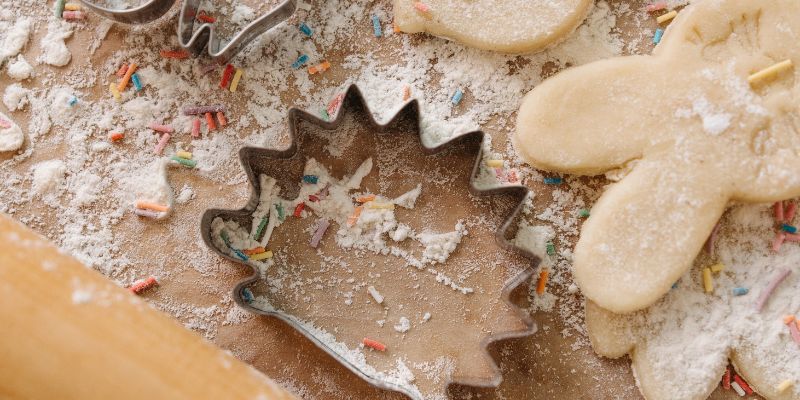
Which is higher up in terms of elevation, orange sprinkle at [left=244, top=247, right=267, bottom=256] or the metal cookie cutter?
the metal cookie cutter

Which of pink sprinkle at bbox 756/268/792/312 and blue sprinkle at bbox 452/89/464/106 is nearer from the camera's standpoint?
pink sprinkle at bbox 756/268/792/312

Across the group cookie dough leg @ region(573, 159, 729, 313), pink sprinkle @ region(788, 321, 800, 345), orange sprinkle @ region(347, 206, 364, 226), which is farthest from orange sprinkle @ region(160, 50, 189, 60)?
pink sprinkle @ region(788, 321, 800, 345)

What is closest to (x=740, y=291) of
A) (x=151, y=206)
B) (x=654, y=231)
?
(x=654, y=231)

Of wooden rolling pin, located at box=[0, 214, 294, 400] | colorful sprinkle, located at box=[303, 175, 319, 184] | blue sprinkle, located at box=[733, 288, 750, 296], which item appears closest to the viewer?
wooden rolling pin, located at box=[0, 214, 294, 400]

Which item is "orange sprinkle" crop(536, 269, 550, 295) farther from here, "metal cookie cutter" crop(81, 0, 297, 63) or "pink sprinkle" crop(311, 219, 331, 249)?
"metal cookie cutter" crop(81, 0, 297, 63)

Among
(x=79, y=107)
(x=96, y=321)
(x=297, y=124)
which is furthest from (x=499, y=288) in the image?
(x=79, y=107)

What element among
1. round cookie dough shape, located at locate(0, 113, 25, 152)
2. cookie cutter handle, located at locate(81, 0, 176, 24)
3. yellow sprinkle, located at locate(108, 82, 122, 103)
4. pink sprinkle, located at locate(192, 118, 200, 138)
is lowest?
pink sprinkle, located at locate(192, 118, 200, 138)

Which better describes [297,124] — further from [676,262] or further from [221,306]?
[676,262]
